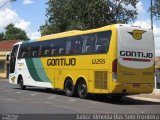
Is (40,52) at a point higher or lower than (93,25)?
lower

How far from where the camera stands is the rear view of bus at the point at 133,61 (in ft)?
67.8

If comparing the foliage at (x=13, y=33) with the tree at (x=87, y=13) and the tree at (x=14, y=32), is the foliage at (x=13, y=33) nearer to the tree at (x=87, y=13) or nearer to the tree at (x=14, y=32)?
the tree at (x=14, y=32)

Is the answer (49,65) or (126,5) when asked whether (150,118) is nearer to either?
(49,65)

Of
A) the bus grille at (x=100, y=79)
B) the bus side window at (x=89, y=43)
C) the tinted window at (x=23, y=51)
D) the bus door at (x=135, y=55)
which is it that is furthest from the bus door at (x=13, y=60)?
the bus door at (x=135, y=55)

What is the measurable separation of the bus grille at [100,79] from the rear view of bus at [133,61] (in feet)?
2.20

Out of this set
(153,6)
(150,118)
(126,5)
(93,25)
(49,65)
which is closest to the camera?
(150,118)

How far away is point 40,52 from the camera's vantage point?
27562 millimetres

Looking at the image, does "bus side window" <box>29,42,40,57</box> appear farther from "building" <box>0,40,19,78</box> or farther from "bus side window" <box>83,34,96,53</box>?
"building" <box>0,40,19,78</box>

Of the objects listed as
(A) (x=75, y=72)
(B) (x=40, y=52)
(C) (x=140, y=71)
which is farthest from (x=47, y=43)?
(C) (x=140, y=71)

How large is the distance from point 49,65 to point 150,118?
1269cm

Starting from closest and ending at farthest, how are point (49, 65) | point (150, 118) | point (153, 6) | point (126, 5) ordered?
point (150, 118), point (49, 65), point (153, 6), point (126, 5)

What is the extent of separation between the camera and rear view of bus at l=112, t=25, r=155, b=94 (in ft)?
67.8

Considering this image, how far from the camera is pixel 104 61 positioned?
69.1 ft

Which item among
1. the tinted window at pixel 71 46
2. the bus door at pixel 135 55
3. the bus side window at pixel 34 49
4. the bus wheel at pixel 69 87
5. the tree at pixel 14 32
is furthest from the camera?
the tree at pixel 14 32
